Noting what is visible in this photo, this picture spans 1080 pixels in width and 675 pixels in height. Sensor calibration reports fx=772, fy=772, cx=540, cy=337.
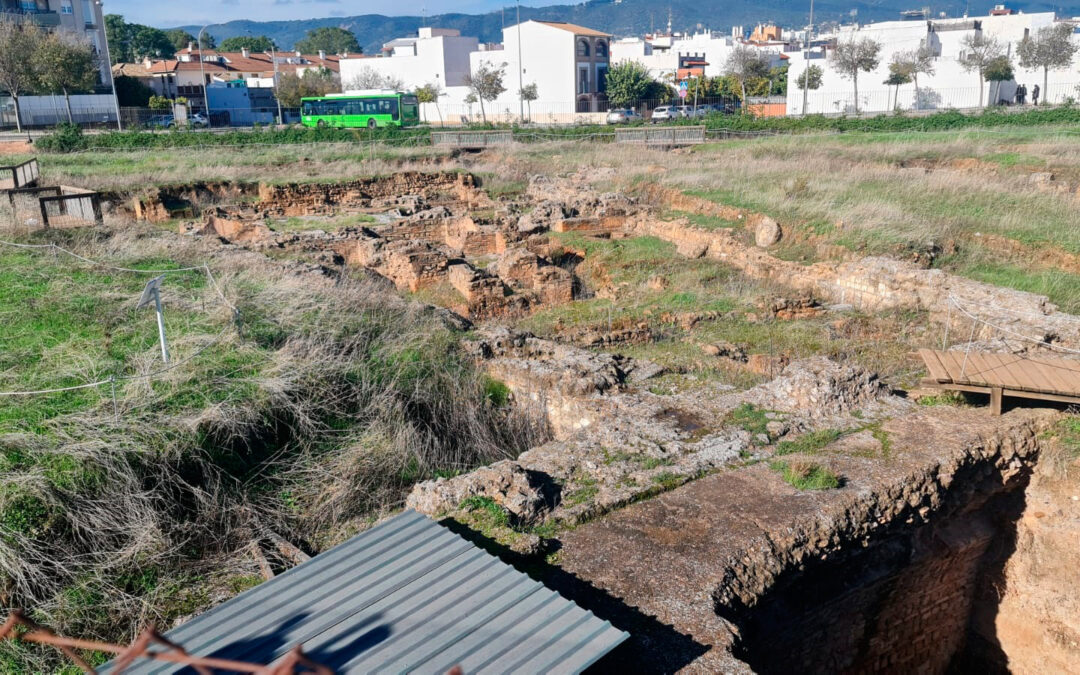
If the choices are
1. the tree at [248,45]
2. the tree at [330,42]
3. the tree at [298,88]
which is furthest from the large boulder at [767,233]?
the tree at [330,42]

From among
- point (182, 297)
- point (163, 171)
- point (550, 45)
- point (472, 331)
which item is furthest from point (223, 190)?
point (550, 45)

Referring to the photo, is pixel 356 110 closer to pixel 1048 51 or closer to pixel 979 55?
pixel 979 55

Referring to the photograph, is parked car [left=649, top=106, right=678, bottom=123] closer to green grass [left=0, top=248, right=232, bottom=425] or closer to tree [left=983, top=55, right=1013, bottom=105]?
tree [left=983, top=55, right=1013, bottom=105]

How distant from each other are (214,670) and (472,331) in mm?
6650

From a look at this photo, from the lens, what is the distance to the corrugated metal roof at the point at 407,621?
3555mm

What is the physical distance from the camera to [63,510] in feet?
18.1

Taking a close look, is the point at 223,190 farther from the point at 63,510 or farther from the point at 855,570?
the point at 855,570

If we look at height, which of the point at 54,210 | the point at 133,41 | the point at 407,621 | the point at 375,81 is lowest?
the point at 407,621

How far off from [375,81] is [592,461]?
6428 centimetres

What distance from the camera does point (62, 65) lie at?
3816 centimetres

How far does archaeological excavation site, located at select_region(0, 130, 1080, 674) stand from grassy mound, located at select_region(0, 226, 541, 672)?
3cm

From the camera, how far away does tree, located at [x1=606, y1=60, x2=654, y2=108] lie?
2249 inches

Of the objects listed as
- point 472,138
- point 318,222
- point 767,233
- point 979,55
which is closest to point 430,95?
point 472,138

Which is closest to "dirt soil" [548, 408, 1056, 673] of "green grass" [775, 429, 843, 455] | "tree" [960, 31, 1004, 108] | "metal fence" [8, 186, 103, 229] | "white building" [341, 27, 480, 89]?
"green grass" [775, 429, 843, 455]
